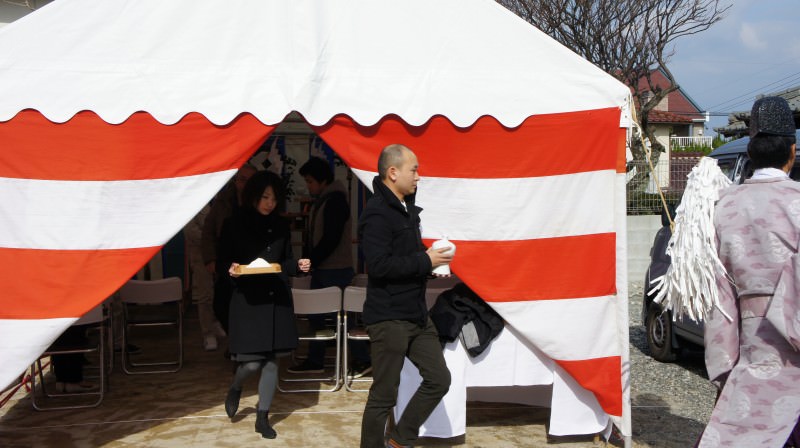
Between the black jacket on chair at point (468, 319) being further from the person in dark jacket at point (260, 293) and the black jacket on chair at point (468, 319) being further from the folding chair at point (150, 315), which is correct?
the folding chair at point (150, 315)

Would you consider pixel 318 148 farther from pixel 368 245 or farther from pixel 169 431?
pixel 368 245

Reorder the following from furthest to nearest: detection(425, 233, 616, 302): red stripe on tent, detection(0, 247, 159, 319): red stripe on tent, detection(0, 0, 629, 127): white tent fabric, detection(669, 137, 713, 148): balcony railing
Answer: detection(669, 137, 713, 148): balcony railing
detection(425, 233, 616, 302): red stripe on tent
detection(0, 0, 629, 127): white tent fabric
detection(0, 247, 159, 319): red stripe on tent

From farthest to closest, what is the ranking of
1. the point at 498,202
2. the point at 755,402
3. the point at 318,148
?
the point at 318,148
the point at 498,202
the point at 755,402

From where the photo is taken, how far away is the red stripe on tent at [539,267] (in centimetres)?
437

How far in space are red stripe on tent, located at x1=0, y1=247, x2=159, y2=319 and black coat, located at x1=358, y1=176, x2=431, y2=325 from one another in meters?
1.35

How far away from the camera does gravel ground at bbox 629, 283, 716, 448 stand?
4.78m

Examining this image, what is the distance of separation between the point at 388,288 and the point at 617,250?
5.33ft

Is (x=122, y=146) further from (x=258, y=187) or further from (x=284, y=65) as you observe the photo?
(x=284, y=65)

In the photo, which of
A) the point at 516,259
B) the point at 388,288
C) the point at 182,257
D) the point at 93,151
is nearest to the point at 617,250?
the point at 516,259

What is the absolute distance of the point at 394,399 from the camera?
3.71 meters

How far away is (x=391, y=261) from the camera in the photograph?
353 centimetres

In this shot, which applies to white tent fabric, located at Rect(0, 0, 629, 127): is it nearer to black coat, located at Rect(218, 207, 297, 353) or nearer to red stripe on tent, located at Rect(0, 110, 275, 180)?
red stripe on tent, located at Rect(0, 110, 275, 180)

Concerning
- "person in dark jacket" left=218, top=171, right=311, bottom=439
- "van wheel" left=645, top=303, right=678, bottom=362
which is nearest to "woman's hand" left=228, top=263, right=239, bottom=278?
"person in dark jacket" left=218, top=171, right=311, bottom=439

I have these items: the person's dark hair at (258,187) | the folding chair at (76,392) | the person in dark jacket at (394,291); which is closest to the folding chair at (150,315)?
the folding chair at (76,392)
